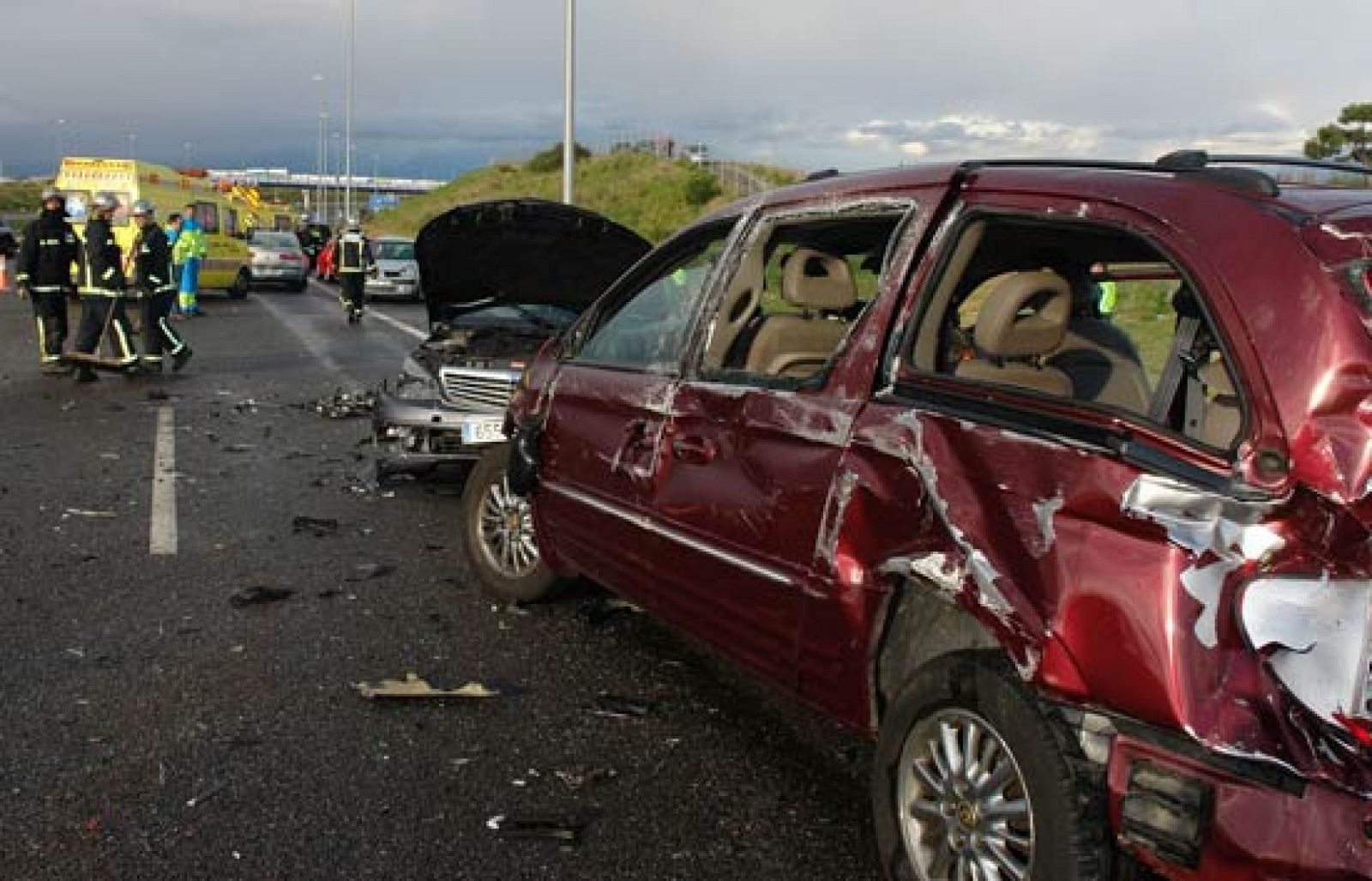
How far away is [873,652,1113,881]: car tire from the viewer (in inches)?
99.5

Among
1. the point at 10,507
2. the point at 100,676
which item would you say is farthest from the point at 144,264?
the point at 100,676

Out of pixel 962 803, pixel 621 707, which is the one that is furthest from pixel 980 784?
pixel 621 707

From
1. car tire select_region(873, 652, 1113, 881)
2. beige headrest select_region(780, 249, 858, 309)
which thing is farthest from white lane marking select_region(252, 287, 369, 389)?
car tire select_region(873, 652, 1113, 881)

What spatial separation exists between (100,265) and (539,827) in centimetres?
1137

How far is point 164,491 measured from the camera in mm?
7766

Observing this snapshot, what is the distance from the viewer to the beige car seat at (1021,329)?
3252 mm

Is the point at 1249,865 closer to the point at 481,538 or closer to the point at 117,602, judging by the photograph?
the point at 481,538

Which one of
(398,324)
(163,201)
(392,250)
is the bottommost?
(398,324)

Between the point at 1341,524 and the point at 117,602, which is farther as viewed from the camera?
the point at 117,602

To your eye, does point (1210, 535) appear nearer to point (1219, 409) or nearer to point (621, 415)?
point (1219, 409)

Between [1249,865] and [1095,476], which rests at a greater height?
[1095,476]

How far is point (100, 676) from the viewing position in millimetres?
4453

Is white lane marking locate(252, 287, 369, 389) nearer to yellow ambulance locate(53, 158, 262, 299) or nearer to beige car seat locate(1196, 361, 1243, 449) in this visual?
yellow ambulance locate(53, 158, 262, 299)

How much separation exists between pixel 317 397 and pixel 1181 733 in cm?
1102
